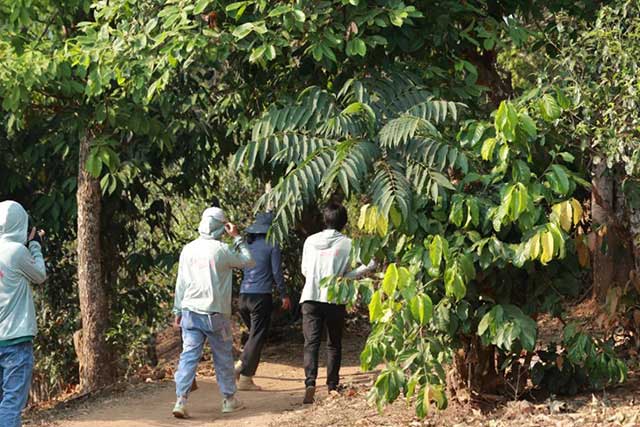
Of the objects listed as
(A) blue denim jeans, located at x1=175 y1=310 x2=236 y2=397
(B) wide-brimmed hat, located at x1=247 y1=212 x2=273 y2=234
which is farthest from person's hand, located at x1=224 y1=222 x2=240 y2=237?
(B) wide-brimmed hat, located at x1=247 y1=212 x2=273 y2=234

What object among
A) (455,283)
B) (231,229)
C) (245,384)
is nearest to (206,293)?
(231,229)

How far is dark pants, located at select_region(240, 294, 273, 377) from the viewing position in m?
10.4

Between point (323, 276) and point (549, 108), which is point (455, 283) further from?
point (323, 276)

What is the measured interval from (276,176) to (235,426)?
7.79 feet

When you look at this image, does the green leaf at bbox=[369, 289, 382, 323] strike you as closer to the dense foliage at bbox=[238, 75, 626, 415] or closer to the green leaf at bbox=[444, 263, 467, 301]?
the dense foliage at bbox=[238, 75, 626, 415]

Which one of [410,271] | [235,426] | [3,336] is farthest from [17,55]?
[410,271]

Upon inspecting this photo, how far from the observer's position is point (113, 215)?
11.9 meters

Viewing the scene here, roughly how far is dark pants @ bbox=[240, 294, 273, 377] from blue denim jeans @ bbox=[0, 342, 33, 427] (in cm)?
335

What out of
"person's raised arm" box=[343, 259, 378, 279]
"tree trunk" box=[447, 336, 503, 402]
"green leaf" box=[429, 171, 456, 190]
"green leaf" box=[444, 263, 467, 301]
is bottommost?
"tree trunk" box=[447, 336, 503, 402]

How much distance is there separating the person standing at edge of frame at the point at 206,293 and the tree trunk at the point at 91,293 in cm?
209

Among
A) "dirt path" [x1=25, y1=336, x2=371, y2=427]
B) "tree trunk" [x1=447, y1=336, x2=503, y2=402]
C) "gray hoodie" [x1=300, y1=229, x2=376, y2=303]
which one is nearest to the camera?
"tree trunk" [x1=447, y1=336, x2=503, y2=402]

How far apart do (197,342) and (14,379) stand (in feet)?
6.77

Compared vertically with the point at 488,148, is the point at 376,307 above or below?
below

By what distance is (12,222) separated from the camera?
24.2 feet
